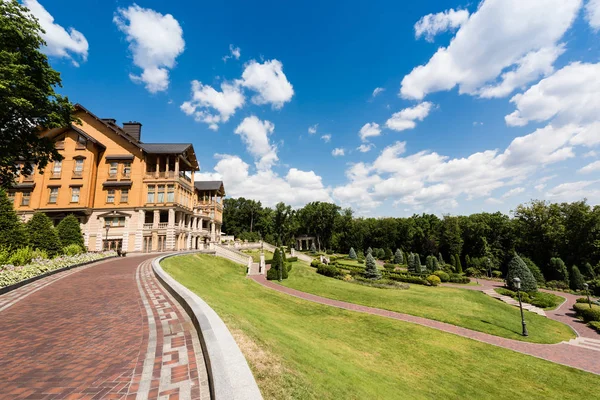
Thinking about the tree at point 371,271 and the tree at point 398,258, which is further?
the tree at point 398,258

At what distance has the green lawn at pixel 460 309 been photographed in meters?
17.0

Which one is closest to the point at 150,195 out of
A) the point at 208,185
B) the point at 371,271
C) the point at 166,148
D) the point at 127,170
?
the point at 127,170

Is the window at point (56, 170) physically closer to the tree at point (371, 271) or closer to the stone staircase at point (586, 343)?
the tree at point (371, 271)

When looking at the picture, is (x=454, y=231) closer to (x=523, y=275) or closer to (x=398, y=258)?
(x=398, y=258)

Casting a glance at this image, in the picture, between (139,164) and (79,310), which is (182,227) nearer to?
(139,164)

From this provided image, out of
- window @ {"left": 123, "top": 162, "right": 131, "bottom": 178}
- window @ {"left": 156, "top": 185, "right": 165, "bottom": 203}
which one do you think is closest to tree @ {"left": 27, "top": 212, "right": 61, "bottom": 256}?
window @ {"left": 156, "top": 185, "right": 165, "bottom": 203}

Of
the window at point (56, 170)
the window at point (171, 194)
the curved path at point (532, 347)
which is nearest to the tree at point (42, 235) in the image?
the window at point (171, 194)

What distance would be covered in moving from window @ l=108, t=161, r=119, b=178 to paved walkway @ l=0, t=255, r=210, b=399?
93.1 ft

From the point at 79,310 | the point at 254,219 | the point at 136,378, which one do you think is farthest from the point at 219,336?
the point at 254,219

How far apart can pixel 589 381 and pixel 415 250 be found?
64602 mm

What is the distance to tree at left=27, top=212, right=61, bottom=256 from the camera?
1981 centimetres

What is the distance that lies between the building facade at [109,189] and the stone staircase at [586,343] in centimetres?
3809

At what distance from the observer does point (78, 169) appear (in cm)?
3316

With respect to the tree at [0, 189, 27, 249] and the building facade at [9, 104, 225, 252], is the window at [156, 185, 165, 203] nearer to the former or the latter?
the building facade at [9, 104, 225, 252]
